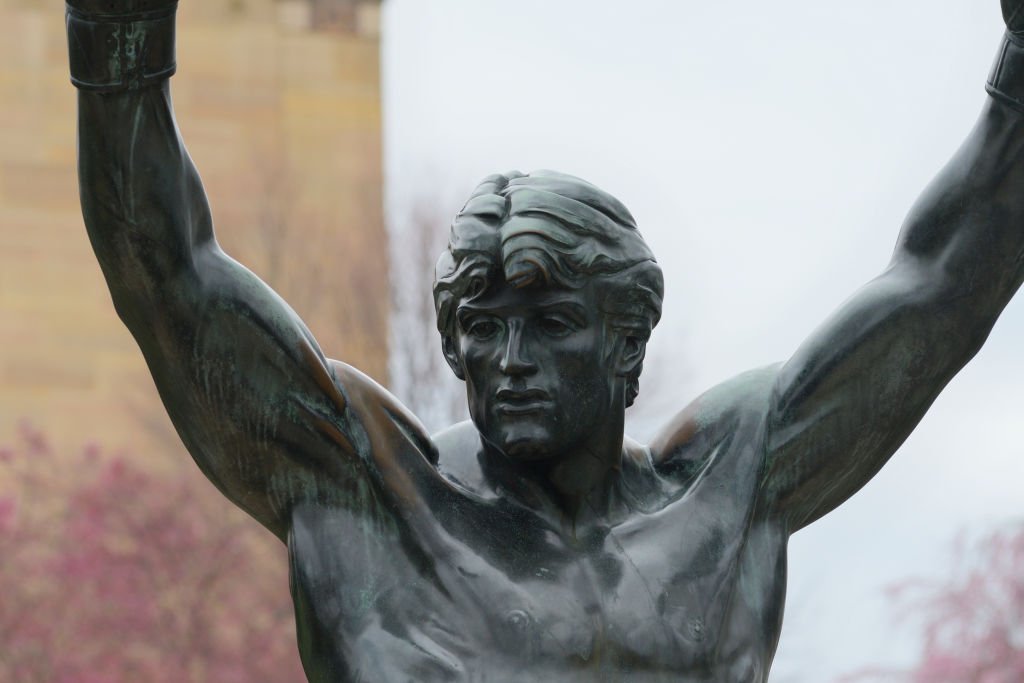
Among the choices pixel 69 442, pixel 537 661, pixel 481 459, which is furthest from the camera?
pixel 69 442

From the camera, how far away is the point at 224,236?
2134 centimetres

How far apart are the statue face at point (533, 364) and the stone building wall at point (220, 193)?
53.2 ft

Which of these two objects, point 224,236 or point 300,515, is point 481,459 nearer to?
point 300,515

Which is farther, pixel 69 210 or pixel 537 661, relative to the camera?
pixel 69 210

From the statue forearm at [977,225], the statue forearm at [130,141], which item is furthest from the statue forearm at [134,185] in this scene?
the statue forearm at [977,225]

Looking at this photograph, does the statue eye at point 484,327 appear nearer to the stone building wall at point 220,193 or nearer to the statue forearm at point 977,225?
the statue forearm at point 977,225

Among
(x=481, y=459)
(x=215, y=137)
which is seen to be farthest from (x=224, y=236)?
(x=481, y=459)

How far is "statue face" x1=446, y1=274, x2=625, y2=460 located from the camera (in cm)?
404

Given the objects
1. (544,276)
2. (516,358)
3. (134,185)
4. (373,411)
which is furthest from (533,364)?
(134,185)

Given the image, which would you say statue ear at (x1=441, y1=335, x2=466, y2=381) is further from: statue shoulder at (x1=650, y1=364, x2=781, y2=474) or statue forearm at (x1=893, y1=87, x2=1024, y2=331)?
statue forearm at (x1=893, y1=87, x2=1024, y2=331)

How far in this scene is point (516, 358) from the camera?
402 cm

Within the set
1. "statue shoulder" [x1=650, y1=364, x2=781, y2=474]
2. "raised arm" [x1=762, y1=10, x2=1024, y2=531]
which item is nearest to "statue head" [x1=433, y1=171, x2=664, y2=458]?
"statue shoulder" [x1=650, y1=364, x2=781, y2=474]

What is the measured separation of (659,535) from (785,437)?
33cm

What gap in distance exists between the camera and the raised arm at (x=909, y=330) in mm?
4312
